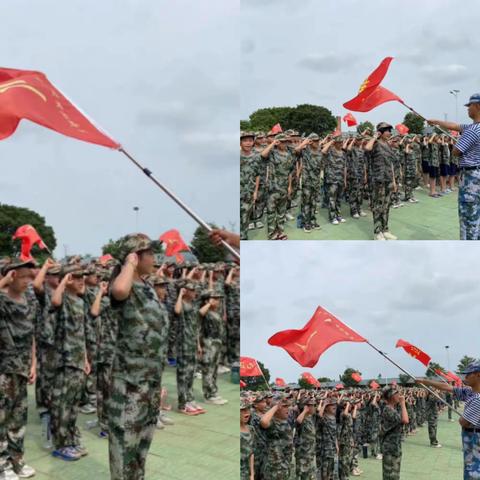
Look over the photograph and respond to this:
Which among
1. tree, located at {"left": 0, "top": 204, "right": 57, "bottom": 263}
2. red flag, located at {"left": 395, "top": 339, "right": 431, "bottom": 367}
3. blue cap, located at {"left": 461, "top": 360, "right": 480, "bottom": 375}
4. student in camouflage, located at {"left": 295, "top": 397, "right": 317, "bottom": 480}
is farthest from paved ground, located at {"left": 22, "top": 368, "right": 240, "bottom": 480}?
→ tree, located at {"left": 0, "top": 204, "right": 57, "bottom": 263}

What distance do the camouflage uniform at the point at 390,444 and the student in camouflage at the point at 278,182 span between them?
2.60 m

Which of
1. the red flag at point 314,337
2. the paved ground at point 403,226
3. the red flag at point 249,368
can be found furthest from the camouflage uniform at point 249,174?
the red flag at point 314,337

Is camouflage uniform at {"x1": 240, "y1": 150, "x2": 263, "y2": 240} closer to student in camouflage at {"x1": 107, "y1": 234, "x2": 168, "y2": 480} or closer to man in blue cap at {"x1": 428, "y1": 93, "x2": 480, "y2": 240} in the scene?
man in blue cap at {"x1": 428, "y1": 93, "x2": 480, "y2": 240}

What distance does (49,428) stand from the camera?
572 centimetres

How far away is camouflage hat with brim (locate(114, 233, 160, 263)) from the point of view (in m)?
3.45

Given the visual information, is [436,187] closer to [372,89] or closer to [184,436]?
[372,89]

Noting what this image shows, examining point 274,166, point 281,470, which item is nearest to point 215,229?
point 281,470

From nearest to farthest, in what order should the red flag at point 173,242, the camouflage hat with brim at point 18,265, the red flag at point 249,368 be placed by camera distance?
the camouflage hat with brim at point 18,265 → the red flag at point 249,368 → the red flag at point 173,242

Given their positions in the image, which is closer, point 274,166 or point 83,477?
point 83,477

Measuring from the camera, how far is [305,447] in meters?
7.09

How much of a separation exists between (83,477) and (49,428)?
38.5 inches

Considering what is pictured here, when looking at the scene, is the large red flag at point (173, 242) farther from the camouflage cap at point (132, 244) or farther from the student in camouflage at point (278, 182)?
the camouflage cap at point (132, 244)

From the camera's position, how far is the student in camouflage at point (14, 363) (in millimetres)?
4766

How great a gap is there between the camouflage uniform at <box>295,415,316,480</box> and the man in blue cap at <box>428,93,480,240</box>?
314cm
